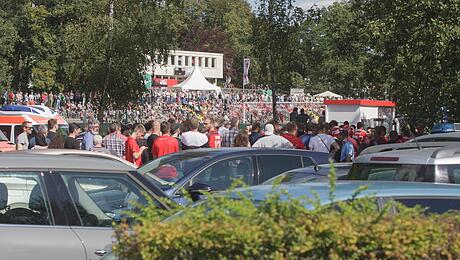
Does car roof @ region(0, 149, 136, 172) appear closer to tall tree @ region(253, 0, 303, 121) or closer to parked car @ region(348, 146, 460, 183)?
parked car @ region(348, 146, 460, 183)

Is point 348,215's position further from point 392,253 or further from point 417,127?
point 417,127

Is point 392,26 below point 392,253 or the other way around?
the other way around

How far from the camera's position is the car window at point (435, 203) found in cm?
552

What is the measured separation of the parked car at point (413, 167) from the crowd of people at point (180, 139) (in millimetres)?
5188

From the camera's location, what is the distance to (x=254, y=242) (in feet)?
12.6

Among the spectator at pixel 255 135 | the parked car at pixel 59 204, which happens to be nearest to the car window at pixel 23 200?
the parked car at pixel 59 204

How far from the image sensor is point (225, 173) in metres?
10.1

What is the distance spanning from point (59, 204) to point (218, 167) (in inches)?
155

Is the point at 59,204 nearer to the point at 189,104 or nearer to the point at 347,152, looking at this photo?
the point at 347,152

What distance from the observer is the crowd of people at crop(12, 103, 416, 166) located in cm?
1402

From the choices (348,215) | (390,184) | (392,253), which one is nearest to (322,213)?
(348,215)

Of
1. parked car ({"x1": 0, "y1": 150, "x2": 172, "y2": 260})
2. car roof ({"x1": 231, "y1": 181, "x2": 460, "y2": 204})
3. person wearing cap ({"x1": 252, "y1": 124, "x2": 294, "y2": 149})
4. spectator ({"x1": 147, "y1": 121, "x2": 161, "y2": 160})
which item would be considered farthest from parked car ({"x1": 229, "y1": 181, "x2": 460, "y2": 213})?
spectator ({"x1": 147, "y1": 121, "x2": 161, "y2": 160})

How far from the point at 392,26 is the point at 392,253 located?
15691mm

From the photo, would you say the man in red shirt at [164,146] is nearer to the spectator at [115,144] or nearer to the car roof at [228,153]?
the spectator at [115,144]
